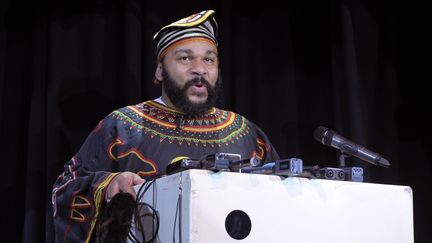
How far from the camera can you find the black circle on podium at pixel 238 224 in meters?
1.57

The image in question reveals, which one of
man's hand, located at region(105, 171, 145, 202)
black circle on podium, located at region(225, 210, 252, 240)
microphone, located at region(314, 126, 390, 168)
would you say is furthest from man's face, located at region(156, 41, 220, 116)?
black circle on podium, located at region(225, 210, 252, 240)

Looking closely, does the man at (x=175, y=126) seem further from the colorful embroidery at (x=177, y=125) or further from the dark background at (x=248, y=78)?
the dark background at (x=248, y=78)

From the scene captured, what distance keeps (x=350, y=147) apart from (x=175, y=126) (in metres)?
0.86

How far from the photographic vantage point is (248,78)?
3373mm

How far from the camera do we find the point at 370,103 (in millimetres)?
3473

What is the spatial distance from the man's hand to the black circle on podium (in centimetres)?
38

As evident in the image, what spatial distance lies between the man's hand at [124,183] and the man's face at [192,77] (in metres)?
0.79

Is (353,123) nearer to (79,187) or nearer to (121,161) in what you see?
(121,161)

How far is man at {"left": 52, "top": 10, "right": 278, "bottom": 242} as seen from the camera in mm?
2518

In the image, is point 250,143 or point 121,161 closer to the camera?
point 121,161

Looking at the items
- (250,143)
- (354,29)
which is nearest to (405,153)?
(354,29)

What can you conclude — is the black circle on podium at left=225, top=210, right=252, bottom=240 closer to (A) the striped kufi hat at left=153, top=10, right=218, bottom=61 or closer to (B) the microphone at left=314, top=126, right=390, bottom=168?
(B) the microphone at left=314, top=126, right=390, bottom=168

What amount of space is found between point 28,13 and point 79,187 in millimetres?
1124

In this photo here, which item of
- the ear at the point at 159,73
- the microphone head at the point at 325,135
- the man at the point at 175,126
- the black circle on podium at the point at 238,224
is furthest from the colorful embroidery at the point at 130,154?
the black circle on podium at the point at 238,224
